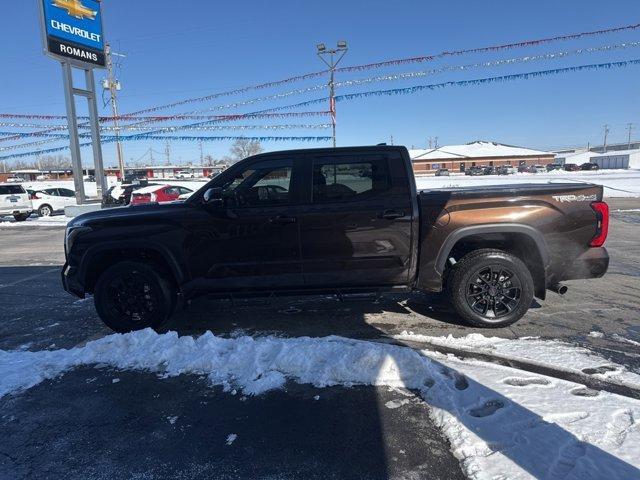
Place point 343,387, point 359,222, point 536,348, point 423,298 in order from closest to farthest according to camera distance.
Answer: point 343,387 → point 536,348 → point 359,222 → point 423,298

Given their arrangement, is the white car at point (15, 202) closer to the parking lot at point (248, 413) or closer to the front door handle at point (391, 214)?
the parking lot at point (248, 413)

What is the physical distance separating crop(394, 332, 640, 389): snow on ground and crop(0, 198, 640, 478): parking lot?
0.50 feet

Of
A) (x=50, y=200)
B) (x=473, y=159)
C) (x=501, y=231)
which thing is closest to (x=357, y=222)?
(x=501, y=231)

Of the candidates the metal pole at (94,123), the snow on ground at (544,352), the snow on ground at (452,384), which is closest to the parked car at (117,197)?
the metal pole at (94,123)

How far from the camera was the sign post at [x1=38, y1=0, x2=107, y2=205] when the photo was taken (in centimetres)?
1769

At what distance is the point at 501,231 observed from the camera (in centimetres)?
437

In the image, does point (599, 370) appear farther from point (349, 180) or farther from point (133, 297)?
point (133, 297)

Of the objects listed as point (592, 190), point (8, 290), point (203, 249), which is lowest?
point (8, 290)

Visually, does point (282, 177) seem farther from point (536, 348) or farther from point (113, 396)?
point (536, 348)

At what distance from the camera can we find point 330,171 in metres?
4.52

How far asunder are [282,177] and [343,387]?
7.35 feet

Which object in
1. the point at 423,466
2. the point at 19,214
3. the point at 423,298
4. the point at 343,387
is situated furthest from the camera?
the point at 19,214

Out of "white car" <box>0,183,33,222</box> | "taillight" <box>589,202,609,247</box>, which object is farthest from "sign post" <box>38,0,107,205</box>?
"taillight" <box>589,202,609,247</box>

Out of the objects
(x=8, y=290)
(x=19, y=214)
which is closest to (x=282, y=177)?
(x=8, y=290)
